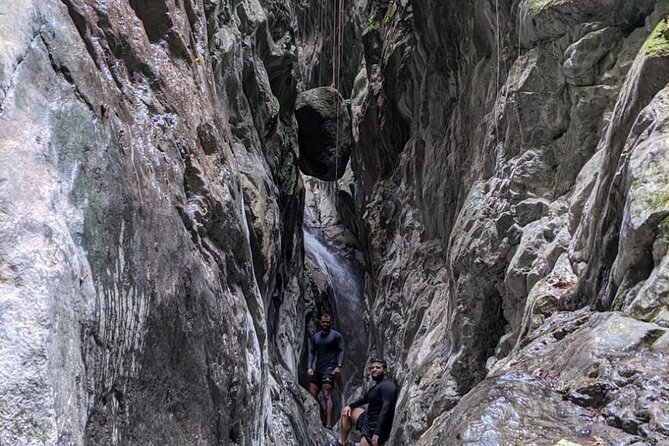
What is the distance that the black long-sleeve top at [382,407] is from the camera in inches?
319

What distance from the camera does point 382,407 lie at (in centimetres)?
817

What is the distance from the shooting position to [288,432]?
887cm

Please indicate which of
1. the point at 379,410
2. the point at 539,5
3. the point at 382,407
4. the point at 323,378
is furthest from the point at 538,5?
the point at 323,378

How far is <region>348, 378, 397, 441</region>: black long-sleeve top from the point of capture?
8.11 meters

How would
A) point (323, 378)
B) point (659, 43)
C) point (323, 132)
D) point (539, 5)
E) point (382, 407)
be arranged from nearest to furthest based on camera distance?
point (659, 43)
point (539, 5)
point (382, 407)
point (323, 378)
point (323, 132)

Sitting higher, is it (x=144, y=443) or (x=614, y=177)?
(x=614, y=177)

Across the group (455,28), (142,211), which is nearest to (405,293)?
(455,28)

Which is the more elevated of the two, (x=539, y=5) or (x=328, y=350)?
(x=539, y=5)

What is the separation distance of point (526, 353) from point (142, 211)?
289 cm

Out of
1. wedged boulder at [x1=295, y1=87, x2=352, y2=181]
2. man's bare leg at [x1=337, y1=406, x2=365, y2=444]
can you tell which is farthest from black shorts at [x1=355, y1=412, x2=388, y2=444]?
wedged boulder at [x1=295, y1=87, x2=352, y2=181]

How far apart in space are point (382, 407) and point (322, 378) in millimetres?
2621

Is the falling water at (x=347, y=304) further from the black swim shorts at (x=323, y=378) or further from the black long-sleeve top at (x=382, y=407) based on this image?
the black long-sleeve top at (x=382, y=407)

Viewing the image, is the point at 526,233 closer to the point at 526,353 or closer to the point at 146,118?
the point at 526,353

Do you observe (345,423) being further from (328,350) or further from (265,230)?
A: (265,230)
